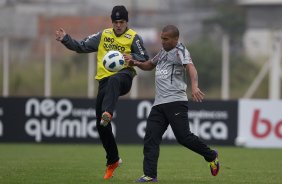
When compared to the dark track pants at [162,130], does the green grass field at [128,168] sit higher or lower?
lower

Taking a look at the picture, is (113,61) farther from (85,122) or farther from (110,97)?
(85,122)

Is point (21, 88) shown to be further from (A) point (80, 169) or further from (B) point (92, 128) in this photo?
(A) point (80, 169)

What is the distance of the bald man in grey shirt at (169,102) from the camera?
962cm

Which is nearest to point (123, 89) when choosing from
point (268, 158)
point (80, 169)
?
point (80, 169)

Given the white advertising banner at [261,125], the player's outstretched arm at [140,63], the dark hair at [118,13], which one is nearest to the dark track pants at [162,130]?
the player's outstretched arm at [140,63]

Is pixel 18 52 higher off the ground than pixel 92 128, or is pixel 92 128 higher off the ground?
pixel 18 52

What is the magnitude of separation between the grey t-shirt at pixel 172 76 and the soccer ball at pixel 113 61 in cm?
57

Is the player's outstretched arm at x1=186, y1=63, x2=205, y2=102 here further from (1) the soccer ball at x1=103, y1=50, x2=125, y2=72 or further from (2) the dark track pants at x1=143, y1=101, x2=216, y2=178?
(1) the soccer ball at x1=103, y1=50, x2=125, y2=72

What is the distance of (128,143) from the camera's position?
2056 cm

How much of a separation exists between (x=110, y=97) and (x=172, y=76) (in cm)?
90

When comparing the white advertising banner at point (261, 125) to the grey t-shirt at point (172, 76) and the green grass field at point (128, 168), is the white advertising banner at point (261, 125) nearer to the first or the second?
the green grass field at point (128, 168)

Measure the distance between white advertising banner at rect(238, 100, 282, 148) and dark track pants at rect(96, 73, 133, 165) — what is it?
10.1m

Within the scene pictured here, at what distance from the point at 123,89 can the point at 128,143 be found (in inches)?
406

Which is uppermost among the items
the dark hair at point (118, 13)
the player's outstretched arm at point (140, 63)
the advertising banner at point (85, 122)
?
the dark hair at point (118, 13)
